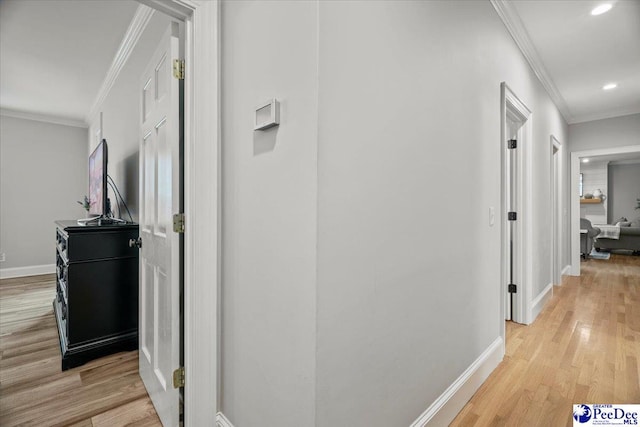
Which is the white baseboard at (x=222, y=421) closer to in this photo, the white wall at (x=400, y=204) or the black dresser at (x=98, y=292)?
the white wall at (x=400, y=204)

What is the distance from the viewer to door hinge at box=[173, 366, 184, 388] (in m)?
1.42

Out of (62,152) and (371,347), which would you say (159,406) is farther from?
(62,152)

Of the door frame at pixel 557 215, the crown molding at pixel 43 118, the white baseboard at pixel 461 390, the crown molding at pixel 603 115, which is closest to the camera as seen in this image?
the white baseboard at pixel 461 390

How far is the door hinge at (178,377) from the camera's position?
1417 mm

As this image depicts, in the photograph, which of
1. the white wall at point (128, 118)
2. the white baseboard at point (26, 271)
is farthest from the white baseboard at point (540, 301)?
the white baseboard at point (26, 271)

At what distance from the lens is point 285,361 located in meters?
1.07

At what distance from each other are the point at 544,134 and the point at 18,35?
5484 millimetres

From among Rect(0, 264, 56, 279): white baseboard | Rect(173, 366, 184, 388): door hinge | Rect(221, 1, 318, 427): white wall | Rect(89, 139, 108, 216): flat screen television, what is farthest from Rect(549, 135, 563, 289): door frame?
Rect(0, 264, 56, 279): white baseboard

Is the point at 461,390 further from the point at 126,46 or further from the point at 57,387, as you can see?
the point at 126,46

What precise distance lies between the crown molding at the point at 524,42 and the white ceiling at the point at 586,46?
0.03 m

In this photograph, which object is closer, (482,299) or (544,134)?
(482,299)

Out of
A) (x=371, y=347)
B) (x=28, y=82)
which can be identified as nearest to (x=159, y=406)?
(x=371, y=347)

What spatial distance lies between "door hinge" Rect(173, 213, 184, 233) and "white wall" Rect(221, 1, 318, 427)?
186mm
